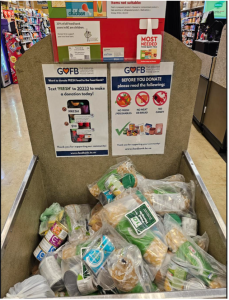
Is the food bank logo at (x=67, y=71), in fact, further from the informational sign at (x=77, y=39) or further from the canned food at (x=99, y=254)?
the canned food at (x=99, y=254)

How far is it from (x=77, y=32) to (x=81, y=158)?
2.37ft

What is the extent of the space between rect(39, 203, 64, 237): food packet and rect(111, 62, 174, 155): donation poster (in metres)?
0.51

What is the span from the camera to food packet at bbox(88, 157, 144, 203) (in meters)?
1.36

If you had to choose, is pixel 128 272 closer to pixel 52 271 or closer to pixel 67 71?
pixel 52 271

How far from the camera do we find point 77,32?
110 centimetres

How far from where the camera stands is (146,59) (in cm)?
115

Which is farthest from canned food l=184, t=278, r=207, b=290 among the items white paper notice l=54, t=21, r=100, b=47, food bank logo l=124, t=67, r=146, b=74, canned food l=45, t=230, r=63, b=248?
white paper notice l=54, t=21, r=100, b=47

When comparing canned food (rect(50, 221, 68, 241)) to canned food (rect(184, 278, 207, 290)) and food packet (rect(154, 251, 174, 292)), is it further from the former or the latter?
canned food (rect(184, 278, 207, 290))

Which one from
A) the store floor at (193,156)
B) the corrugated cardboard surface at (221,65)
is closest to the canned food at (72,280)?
the store floor at (193,156)

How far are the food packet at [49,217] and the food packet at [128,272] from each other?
0.54 meters

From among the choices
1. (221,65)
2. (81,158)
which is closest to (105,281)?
(81,158)

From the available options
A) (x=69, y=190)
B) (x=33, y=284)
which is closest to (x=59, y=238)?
(x=33, y=284)

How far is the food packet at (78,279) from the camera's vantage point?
0.97m

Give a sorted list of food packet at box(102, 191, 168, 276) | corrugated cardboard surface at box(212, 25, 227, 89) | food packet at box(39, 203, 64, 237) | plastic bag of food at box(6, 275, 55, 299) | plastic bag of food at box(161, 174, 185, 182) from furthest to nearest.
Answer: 1. corrugated cardboard surface at box(212, 25, 227, 89)
2. plastic bag of food at box(161, 174, 185, 182)
3. food packet at box(39, 203, 64, 237)
4. food packet at box(102, 191, 168, 276)
5. plastic bag of food at box(6, 275, 55, 299)
